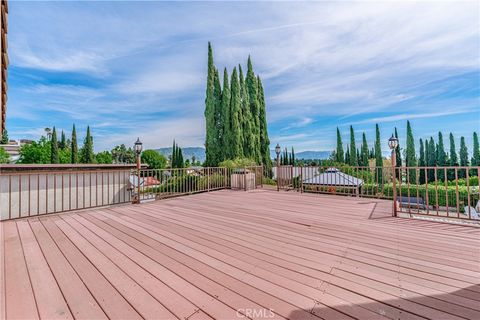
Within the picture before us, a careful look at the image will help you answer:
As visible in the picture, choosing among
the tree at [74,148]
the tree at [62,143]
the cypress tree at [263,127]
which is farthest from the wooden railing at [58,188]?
the tree at [62,143]

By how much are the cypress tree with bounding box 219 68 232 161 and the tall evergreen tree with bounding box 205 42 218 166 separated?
26.4 inches

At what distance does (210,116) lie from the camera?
17.0 m

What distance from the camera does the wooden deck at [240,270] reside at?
50.8 inches

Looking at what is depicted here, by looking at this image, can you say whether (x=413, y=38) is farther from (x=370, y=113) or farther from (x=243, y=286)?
(x=370, y=113)

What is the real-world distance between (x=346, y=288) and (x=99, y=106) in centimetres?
4136

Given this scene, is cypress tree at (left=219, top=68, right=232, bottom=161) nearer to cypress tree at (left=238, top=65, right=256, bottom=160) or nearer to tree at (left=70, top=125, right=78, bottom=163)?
cypress tree at (left=238, top=65, right=256, bottom=160)

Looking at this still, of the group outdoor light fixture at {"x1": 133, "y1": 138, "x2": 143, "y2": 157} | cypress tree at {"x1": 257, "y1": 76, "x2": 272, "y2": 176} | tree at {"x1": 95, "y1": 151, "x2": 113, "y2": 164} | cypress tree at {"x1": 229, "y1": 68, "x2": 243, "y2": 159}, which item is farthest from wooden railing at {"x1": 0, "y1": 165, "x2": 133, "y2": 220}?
tree at {"x1": 95, "y1": 151, "x2": 113, "y2": 164}

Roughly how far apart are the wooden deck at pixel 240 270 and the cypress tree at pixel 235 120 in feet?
43.3

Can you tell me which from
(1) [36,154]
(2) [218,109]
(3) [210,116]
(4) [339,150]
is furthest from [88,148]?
(4) [339,150]

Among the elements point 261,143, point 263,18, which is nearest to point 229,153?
point 261,143

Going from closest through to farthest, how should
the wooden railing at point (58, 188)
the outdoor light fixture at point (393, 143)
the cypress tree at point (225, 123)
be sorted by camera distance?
the wooden railing at point (58, 188), the outdoor light fixture at point (393, 143), the cypress tree at point (225, 123)

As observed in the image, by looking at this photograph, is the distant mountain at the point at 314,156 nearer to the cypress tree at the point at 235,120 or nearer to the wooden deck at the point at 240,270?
the cypress tree at the point at 235,120

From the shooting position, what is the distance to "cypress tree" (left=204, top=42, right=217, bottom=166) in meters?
16.9

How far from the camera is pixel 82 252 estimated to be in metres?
2.19
